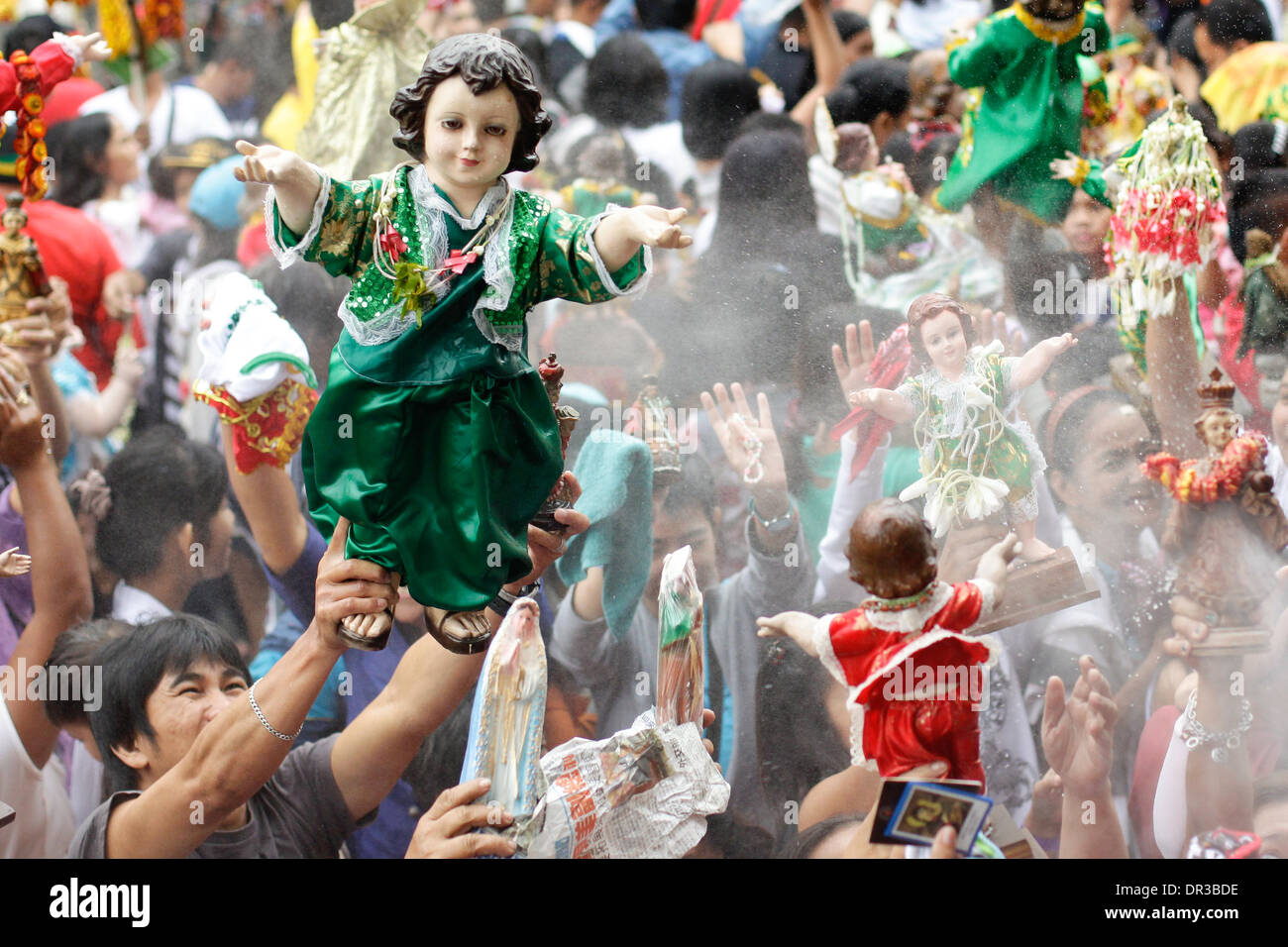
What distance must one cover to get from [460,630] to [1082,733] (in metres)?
1.42

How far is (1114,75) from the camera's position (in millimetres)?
4324

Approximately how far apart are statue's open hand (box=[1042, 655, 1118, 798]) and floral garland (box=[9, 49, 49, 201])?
8.03 ft

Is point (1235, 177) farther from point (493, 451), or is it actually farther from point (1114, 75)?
point (493, 451)

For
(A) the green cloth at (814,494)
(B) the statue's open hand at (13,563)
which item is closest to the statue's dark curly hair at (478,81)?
(A) the green cloth at (814,494)

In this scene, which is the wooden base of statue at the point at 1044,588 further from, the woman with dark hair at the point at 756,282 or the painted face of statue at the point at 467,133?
the painted face of statue at the point at 467,133

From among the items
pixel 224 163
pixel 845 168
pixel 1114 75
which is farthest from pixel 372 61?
pixel 1114 75

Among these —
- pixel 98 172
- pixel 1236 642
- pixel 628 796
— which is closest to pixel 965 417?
pixel 1236 642

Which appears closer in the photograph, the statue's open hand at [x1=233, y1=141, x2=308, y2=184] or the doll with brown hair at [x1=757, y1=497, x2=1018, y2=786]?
the statue's open hand at [x1=233, y1=141, x2=308, y2=184]

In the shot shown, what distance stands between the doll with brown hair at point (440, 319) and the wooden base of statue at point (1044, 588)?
119 centimetres

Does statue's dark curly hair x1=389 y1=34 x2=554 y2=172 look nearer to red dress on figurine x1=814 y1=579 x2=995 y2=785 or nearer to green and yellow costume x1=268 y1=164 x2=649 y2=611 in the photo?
green and yellow costume x1=268 y1=164 x2=649 y2=611

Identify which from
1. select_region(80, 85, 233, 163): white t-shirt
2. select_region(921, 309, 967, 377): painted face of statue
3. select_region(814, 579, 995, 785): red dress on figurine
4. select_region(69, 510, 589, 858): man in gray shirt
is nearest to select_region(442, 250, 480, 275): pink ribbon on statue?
select_region(69, 510, 589, 858): man in gray shirt

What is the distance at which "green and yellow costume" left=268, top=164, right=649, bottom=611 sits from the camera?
2484 millimetres

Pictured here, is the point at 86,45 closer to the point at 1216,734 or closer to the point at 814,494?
the point at 814,494

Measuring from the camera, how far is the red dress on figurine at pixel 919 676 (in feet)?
8.81
